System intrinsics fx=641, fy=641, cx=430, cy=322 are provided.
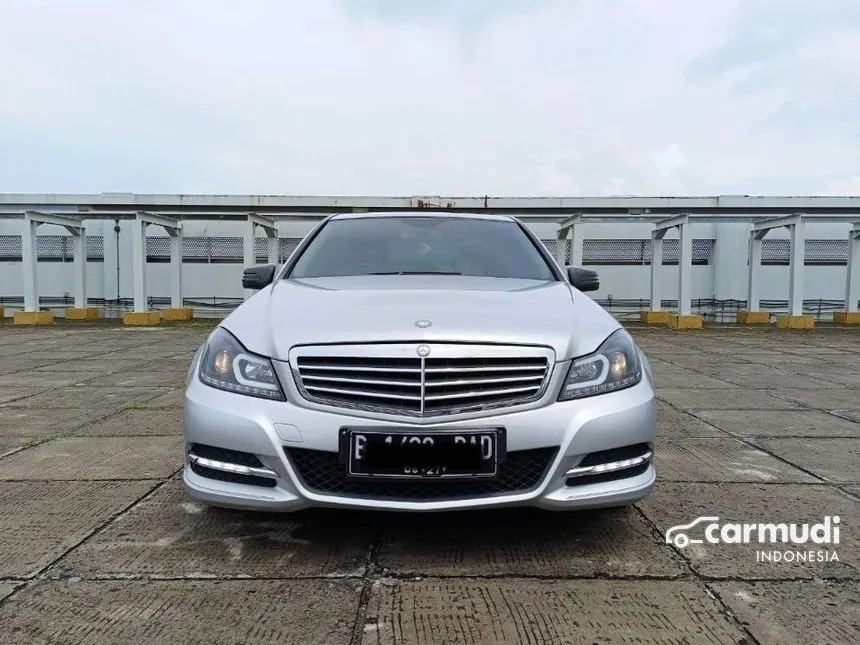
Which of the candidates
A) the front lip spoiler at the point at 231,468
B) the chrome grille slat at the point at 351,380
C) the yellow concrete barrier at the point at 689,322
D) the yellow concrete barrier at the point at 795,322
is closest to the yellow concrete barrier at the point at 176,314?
the yellow concrete barrier at the point at 689,322

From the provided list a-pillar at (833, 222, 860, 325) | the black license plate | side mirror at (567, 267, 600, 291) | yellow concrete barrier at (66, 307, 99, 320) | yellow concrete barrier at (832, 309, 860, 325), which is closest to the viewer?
the black license plate

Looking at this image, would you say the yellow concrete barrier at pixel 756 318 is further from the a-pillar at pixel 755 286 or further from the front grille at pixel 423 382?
the front grille at pixel 423 382

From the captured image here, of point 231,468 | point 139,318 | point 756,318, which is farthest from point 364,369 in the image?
point 756,318

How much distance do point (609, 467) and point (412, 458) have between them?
750 mm

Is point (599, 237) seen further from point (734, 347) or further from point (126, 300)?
point (126, 300)

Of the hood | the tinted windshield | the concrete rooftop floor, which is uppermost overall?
the tinted windshield

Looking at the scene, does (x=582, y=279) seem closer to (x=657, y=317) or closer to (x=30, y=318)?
(x=657, y=317)

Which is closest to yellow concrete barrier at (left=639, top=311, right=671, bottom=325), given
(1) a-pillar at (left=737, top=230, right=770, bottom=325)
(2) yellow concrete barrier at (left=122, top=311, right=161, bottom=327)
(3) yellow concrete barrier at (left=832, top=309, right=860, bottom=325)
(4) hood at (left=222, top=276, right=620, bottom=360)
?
(1) a-pillar at (left=737, top=230, right=770, bottom=325)

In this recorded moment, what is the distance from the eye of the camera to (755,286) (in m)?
17.9

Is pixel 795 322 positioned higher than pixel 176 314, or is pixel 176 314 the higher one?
pixel 795 322

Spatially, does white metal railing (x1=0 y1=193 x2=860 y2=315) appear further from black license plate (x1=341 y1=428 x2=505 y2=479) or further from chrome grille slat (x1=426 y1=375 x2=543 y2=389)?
black license plate (x1=341 y1=428 x2=505 y2=479)

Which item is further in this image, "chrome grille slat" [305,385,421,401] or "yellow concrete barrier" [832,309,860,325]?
"yellow concrete barrier" [832,309,860,325]

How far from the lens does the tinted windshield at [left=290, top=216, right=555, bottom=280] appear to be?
359cm

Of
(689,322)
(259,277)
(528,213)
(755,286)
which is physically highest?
(528,213)
